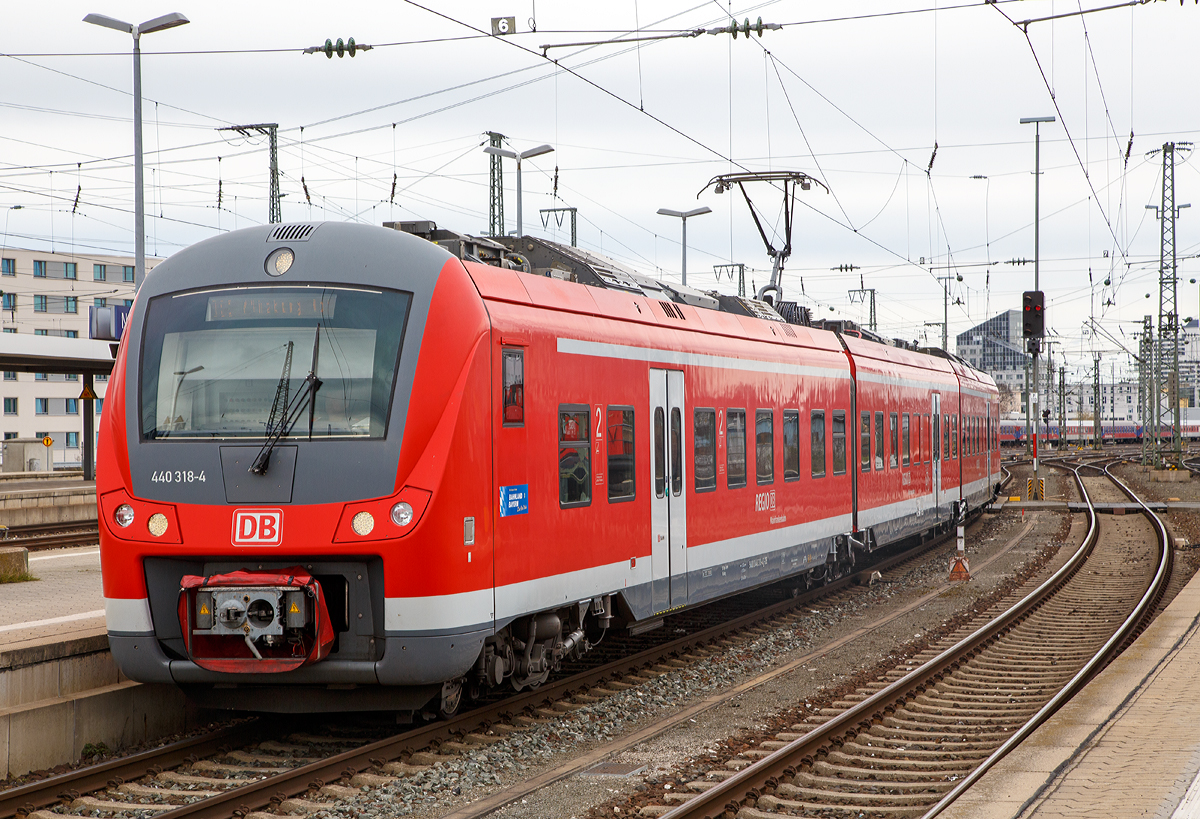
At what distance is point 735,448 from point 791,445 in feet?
6.19

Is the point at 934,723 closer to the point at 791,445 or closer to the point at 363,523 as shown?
the point at 791,445

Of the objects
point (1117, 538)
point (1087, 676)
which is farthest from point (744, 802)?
point (1117, 538)

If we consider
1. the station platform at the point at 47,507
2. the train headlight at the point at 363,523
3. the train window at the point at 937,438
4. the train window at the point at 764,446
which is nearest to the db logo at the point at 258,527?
the train headlight at the point at 363,523

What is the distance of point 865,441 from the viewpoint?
17.3m

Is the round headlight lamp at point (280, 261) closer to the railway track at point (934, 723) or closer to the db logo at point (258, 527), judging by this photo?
the db logo at point (258, 527)

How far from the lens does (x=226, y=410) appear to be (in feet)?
25.8

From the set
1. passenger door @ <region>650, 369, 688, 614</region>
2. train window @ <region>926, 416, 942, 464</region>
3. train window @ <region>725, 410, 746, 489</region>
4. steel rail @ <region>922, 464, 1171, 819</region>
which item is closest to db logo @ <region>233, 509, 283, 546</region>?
passenger door @ <region>650, 369, 688, 614</region>

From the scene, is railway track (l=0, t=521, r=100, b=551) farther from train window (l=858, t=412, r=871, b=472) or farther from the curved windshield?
train window (l=858, t=412, r=871, b=472)

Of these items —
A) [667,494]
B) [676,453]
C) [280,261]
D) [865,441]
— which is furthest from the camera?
[865,441]

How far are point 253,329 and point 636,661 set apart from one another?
5.19 meters

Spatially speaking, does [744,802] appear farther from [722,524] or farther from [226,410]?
[722,524]

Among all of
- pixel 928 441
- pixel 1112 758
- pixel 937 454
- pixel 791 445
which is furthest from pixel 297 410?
pixel 937 454

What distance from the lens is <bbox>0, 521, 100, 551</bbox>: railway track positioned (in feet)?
61.3

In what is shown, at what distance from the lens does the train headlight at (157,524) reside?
7.72 metres
